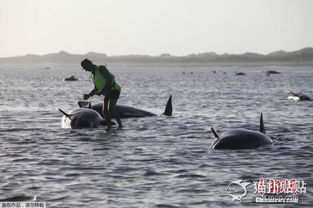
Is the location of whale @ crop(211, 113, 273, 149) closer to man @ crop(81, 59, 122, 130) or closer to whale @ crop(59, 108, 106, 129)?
man @ crop(81, 59, 122, 130)

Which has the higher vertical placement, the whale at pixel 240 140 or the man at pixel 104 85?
the man at pixel 104 85

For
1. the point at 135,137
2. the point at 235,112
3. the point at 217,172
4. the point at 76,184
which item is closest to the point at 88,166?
the point at 76,184

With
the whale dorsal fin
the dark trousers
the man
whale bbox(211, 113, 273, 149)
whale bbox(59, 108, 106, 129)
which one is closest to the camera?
whale bbox(211, 113, 273, 149)

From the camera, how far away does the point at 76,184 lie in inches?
464

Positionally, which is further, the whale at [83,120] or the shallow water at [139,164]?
the whale at [83,120]

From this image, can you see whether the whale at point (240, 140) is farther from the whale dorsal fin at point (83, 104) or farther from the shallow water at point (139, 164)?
the whale dorsal fin at point (83, 104)

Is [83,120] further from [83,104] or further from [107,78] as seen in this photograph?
[83,104]

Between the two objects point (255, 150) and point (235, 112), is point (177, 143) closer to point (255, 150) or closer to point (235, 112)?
point (255, 150)

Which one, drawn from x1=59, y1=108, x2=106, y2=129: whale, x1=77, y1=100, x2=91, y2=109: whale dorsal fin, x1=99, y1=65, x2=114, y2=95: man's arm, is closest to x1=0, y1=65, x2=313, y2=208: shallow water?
x1=59, y1=108, x2=106, y2=129: whale

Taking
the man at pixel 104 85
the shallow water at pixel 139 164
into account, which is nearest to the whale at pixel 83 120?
the shallow water at pixel 139 164

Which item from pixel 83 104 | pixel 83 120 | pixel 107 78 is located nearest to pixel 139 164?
pixel 107 78

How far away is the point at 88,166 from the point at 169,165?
1.79m

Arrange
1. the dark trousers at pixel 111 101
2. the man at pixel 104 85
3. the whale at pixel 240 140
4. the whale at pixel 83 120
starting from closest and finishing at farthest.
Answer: the whale at pixel 240 140 < the man at pixel 104 85 < the dark trousers at pixel 111 101 < the whale at pixel 83 120

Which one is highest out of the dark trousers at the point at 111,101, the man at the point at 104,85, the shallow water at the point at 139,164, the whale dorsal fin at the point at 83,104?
the man at the point at 104,85
